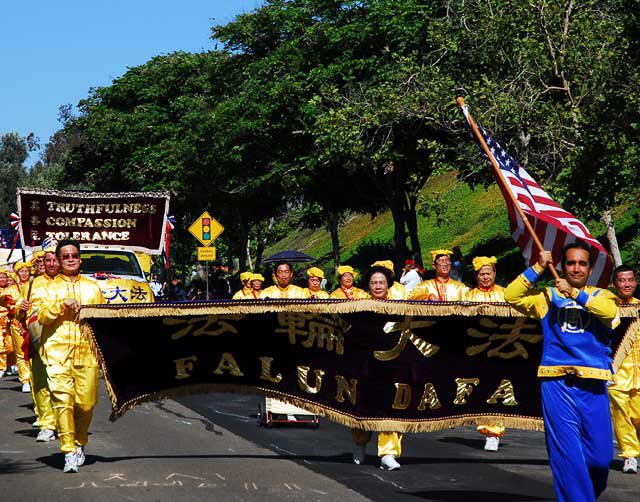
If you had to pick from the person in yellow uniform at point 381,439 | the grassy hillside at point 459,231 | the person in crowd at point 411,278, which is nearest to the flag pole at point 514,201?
the person in yellow uniform at point 381,439

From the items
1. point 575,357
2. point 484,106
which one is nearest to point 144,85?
point 484,106

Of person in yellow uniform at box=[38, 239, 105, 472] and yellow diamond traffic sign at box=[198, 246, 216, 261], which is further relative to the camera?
yellow diamond traffic sign at box=[198, 246, 216, 261]

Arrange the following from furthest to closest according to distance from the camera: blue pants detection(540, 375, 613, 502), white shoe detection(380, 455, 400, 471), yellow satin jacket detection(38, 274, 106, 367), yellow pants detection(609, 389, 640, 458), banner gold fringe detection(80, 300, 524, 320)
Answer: yellow pants detection(609, 389, 640, 458), yellow satin jacket detection(38, 274, 106, 367), white shoe detection(380, 455, 400, 471), banner gold fringe detection(80, 300, 524, 320), blue pants detection(540, 375, 613, 502)

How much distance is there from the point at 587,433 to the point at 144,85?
49432mm

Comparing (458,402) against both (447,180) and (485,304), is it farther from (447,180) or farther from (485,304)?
(447,180)

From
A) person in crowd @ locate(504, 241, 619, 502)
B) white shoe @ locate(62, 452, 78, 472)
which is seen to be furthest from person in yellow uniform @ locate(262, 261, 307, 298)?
person in crowd @ locate(504, 241, 619, 502)

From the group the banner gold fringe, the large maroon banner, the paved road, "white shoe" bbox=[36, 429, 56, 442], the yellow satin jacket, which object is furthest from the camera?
the large maroon banner

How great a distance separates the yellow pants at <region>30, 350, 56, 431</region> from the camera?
11930mm

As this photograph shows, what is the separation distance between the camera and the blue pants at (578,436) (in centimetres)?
723

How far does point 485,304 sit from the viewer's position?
385 inches

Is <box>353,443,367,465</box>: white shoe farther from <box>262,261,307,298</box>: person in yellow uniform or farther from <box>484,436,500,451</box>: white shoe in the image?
<box>262,261,307,298</box>: person in yellow uniform

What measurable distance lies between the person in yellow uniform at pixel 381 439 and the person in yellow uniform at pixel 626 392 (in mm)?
1998

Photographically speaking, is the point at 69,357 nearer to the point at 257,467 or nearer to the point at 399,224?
the point at 257,467

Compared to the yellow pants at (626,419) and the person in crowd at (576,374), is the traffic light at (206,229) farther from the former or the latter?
the person in crowd at (576,374)
